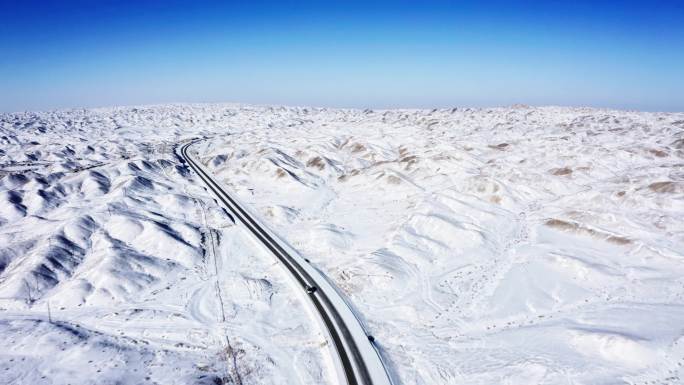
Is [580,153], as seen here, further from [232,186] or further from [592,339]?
[232,186]

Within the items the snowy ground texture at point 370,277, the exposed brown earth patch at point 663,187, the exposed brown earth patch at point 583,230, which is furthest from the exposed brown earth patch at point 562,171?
the exposed brown earth patch at point 583,230

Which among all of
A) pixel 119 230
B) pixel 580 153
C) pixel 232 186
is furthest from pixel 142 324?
pixel 580 153

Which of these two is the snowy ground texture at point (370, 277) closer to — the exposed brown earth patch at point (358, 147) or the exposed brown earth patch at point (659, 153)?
the exposed brown earth patch at point (659, 153)

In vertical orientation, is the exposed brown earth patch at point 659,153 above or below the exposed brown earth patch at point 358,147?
above

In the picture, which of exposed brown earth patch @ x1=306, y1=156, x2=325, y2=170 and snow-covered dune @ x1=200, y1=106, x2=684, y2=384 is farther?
exposed brown earth patch @ x1=306, y1=156, x2=325, y2=170

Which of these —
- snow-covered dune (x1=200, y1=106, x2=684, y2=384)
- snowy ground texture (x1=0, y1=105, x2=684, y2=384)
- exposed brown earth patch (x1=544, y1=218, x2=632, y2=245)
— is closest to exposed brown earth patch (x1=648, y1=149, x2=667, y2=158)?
snow-covered dune (x1=200, y1=106, x2=684, y2=384)

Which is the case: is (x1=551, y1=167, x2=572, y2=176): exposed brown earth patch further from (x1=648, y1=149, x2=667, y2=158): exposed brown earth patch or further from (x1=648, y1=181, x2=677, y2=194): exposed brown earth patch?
(x1=648, y1=149, x2=667, y2=158): exposed brown earth patch
